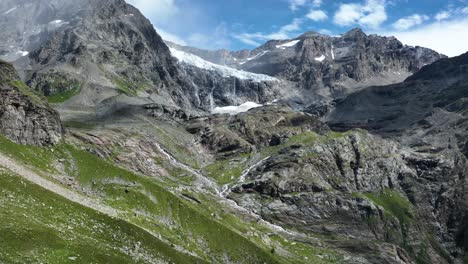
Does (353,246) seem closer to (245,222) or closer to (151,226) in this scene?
(245,222)

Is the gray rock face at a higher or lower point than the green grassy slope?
higher

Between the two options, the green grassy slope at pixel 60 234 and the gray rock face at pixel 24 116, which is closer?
the green grassy slope at pixel 60 234

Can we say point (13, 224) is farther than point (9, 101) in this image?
No

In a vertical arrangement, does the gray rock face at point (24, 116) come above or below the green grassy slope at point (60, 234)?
above

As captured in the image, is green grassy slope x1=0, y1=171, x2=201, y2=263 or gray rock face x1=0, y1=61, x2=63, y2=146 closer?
green grassy slope x1=0, y1=171, x2=201, y2=263

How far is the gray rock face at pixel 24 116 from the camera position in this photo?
12781cm

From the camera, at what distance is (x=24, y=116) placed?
13388cm

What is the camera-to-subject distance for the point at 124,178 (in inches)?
5468

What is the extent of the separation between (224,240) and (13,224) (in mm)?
76163

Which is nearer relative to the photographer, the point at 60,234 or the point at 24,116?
the point at 60,234

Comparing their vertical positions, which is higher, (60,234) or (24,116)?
(24,116)

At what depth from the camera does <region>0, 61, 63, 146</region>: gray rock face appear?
128m

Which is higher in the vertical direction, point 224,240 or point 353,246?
point 224,240

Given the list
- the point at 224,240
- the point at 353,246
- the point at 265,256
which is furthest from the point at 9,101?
the point at 353,246
